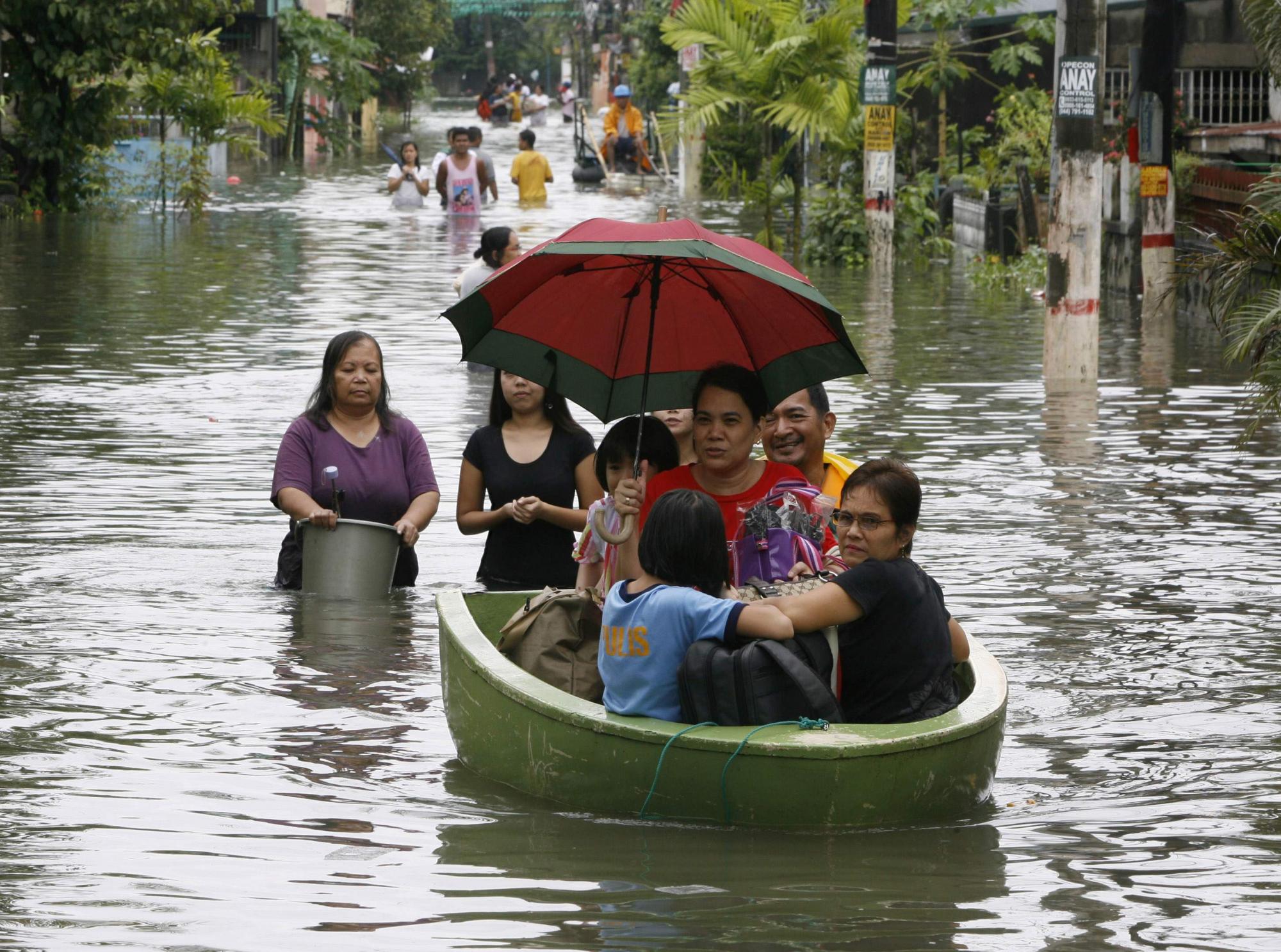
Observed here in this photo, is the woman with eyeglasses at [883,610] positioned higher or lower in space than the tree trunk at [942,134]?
lower

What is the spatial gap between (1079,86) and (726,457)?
29.9 feet

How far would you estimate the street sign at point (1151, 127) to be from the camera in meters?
19.5

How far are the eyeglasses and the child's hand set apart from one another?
0.97 meters

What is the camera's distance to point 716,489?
7199 mm

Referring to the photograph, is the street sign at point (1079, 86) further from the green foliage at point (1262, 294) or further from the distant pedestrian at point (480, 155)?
the distant pedestrian at point (480, 155)

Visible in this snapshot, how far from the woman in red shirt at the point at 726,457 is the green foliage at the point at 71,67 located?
2691cm

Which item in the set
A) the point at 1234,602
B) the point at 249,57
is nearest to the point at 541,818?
the point at 1234,602

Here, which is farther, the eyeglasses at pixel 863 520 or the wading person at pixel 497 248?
the wading person at pixel 497 248

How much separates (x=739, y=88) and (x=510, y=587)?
59.6 feet

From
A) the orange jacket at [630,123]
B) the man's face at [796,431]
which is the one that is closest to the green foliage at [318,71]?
the orange jacket at [630,123]

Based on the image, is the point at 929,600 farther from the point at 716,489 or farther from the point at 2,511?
the point at 2,511

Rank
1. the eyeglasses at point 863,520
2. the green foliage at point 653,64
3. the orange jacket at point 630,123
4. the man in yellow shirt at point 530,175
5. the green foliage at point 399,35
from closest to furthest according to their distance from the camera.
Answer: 1. the eyeglasses at point 863,520
2. the man in yellow shirt at point 530,175
3. the orange jacket at point 630,123
4. the green foliage at point 653,64
5. the green foliage at point 399,35

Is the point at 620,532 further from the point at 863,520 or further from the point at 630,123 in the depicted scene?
the point at 630,123

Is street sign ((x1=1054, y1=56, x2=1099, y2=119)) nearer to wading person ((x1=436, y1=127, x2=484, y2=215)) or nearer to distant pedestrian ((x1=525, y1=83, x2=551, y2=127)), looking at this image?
wading person ((x1=436, y1=127, x2=484, y2=215))
